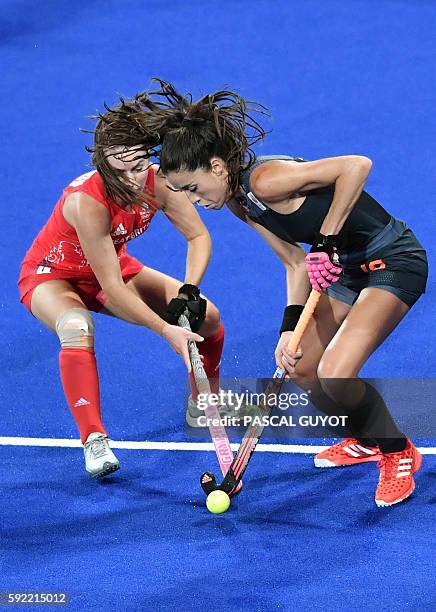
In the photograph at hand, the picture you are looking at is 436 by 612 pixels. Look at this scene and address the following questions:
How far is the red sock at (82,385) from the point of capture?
4.54 meters

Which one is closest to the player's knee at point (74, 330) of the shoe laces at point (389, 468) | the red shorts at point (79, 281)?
the red shorts at point (79, 281)

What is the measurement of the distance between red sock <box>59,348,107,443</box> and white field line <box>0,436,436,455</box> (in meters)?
0.38

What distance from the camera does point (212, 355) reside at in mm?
5066

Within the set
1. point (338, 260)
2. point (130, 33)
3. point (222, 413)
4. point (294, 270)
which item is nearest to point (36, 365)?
point (222, 413)

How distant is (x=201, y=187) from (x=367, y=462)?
1.46 meters

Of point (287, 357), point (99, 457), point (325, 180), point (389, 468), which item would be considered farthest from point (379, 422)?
point (99, 457)

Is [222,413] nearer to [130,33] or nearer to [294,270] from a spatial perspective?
[294,270]

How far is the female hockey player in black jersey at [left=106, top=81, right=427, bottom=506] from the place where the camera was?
4.13 meters

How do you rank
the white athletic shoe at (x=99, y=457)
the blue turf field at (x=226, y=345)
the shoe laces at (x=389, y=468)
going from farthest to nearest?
the white athletic shoe at (x=99, y=457) → the shoe laces at (x=389, y=468) → the blue turf field at (x=226, y=345)

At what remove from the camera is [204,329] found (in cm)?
491

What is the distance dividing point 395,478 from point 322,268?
0.91 m

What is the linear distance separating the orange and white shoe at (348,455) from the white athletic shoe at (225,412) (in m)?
0.52

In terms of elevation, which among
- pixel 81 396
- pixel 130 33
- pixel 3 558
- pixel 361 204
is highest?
pixel 130 33

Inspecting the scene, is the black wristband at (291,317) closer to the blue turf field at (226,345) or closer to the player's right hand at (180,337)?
the player's right hand at (180,337)
